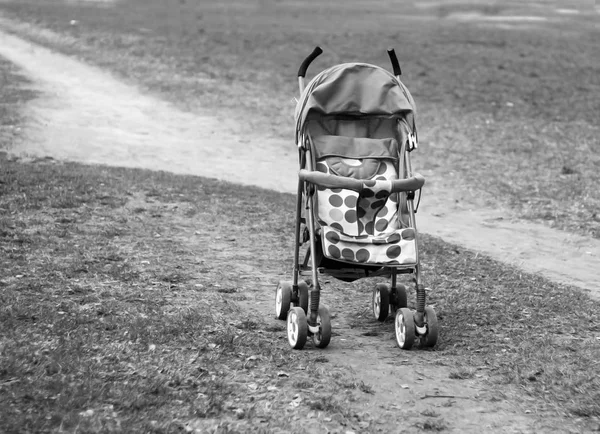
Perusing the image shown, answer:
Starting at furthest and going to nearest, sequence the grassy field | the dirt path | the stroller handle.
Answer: the grassy field, the dirt path, the stroller handle

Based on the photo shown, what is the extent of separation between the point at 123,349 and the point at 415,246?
7.17ft

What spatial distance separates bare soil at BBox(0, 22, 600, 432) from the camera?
544 centimetres

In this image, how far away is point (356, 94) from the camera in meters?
6.99

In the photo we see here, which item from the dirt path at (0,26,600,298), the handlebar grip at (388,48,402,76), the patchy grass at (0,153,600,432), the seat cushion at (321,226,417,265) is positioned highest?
the handlebar grip at (388,48,402,76)

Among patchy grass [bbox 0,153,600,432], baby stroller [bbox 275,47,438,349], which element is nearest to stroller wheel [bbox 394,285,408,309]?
baby stroller [bbox 275,47,438,349]

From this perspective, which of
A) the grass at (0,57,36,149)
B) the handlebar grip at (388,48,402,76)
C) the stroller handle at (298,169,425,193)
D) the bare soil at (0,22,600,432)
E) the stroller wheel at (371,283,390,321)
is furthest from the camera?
the grass at (0,57,36,149)

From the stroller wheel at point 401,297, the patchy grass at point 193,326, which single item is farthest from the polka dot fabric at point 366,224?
the patchy grass at point 193,326

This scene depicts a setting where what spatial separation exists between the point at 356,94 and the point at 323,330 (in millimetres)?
1954

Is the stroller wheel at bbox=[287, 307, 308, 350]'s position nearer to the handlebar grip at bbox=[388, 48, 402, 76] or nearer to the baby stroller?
the baby stroller

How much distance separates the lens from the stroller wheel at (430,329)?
631 cm

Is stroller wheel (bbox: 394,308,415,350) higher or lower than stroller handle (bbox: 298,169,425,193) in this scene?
lower

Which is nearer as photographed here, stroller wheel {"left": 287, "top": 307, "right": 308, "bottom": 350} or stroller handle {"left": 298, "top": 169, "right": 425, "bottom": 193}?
stroller wheel {"left": 287, "top": 307, "right": 308, "bottom": 350}

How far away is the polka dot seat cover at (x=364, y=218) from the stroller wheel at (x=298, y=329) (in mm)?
475

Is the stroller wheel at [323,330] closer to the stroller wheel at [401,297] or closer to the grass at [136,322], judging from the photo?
the grass at [136,322]
